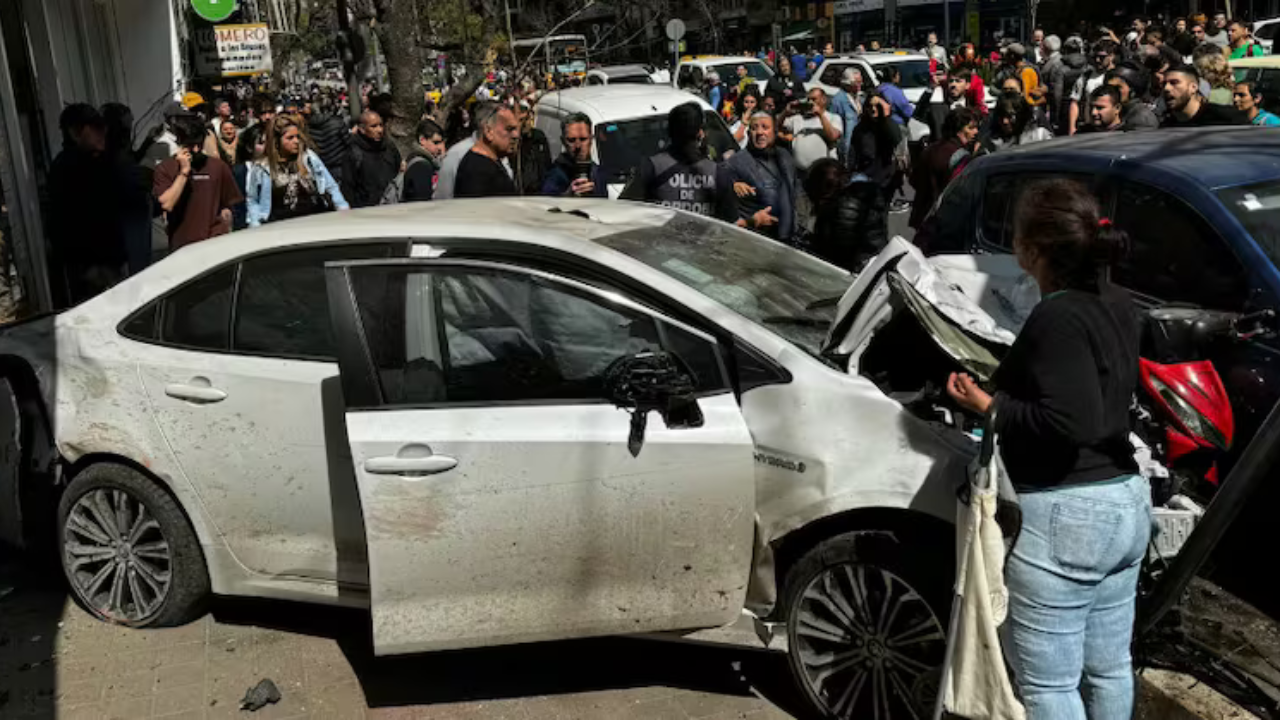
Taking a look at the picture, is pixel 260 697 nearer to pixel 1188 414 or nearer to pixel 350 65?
pixel 1188 414

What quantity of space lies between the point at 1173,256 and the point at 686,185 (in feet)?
10.5

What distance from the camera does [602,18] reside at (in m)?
17.5

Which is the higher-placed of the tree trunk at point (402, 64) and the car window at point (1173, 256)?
the tree trunk at point (402, 64)

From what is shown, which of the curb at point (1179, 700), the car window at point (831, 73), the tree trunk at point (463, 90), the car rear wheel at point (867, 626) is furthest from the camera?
the car window at point (831, 73)

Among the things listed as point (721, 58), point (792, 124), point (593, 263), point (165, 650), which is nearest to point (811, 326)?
point (593, 263)

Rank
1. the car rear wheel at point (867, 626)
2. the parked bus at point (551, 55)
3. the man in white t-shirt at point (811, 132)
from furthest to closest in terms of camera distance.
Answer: the man in white t-shirt at point (811, 132)
the parked bus at point (551, 55)
the car rear wheel at point (867, 626)

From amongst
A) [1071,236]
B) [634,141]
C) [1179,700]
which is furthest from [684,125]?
[1179,700]

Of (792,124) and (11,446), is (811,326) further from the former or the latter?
(792,124)

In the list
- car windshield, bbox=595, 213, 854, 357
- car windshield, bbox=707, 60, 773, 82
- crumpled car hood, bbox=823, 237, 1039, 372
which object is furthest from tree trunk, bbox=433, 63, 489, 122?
car windshield, bbox=707, 60, 773, 82

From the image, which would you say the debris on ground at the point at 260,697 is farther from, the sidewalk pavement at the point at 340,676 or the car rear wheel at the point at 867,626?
the car rear wheel at the point at 867,626

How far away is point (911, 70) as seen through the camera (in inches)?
891

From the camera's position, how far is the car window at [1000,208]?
236 inches

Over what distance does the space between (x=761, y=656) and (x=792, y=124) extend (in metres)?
8.25

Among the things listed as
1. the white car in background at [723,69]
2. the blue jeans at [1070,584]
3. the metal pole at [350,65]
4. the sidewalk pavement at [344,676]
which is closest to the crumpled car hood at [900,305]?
the blue jeans at [1070,584]
